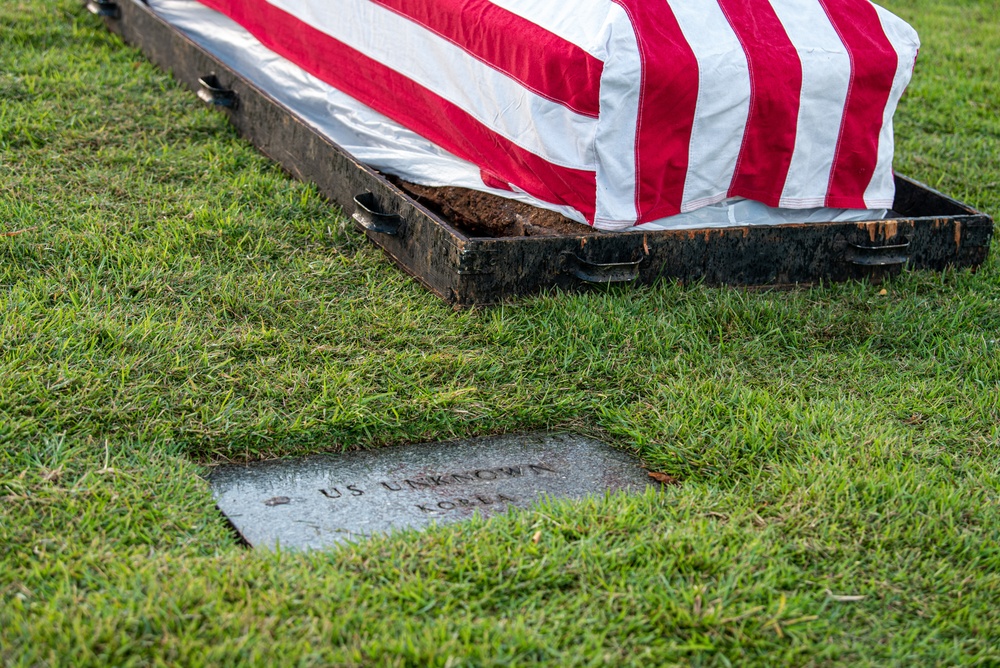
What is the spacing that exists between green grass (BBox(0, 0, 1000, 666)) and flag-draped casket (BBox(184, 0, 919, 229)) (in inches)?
14.4

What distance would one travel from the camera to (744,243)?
3.30 metres

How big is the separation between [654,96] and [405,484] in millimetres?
1414

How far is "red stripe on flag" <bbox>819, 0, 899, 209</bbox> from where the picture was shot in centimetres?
339

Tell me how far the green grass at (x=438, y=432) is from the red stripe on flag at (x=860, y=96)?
0.36 metres

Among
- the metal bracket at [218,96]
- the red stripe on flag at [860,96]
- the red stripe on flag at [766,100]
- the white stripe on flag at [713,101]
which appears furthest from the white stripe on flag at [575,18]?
the metal bracket at [218,96]

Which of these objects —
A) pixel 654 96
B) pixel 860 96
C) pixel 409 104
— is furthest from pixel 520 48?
pixel 860 96

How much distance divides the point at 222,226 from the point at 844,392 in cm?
204

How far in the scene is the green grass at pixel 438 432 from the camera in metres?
1.87

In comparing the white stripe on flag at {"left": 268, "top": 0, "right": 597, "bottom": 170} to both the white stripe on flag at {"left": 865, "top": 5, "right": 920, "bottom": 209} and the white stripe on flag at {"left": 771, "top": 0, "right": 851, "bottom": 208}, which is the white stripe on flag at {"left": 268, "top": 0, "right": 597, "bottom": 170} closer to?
the white stripe on flag at {"left": 771, "top": 0, "right": 851, "bottom": 208}

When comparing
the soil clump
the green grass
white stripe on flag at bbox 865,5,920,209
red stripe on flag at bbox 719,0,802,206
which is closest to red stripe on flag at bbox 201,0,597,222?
the soil clump

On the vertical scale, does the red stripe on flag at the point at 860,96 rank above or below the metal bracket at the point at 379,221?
above

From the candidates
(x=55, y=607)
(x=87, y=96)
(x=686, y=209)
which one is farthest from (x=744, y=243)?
(x=87, y=96)

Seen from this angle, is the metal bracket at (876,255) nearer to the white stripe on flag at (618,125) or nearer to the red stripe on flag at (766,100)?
the red stripe on flag at (766,100)

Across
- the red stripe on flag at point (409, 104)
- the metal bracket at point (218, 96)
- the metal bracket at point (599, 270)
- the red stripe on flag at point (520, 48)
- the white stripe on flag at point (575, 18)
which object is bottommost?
the metal bracket at point (599, 270)
